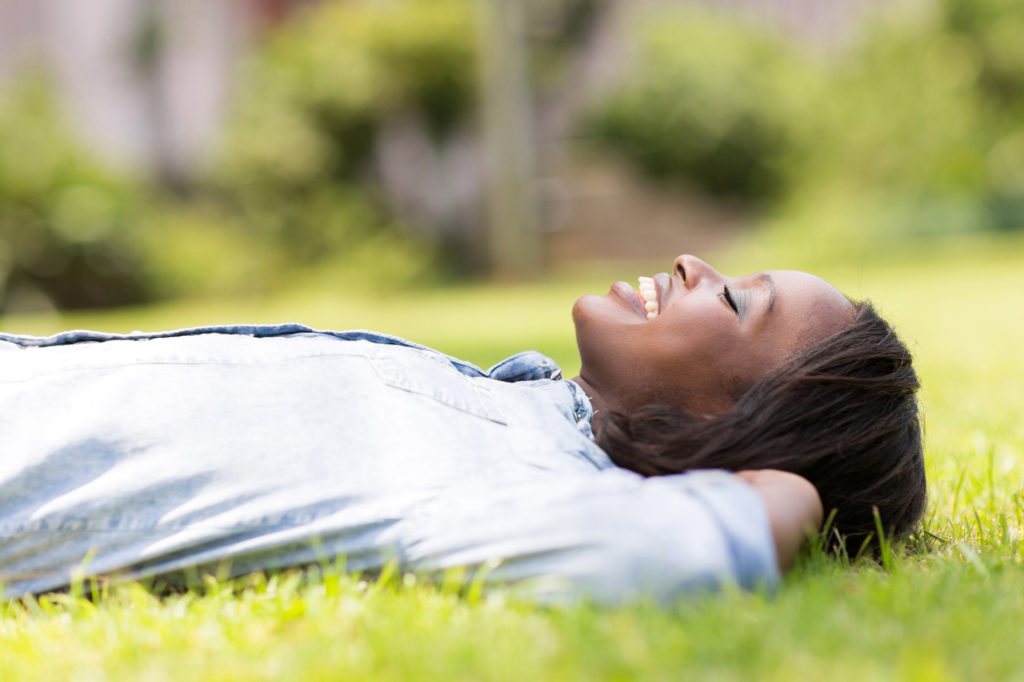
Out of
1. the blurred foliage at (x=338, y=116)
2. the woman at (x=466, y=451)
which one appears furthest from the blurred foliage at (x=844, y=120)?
the woman at (x=466, y=451)

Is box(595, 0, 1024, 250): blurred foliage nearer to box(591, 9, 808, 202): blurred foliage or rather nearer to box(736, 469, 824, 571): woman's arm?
box(591, 9, 808, 202): blurred foliage

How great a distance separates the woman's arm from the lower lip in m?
0.63

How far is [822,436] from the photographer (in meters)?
1.93

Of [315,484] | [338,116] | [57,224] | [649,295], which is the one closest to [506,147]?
[338,116]

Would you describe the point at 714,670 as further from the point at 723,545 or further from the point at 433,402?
the point at 433,402

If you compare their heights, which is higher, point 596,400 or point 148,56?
point 148,56

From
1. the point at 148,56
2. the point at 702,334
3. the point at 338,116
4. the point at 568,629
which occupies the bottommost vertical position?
the point at 568,629

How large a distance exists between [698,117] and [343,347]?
13.6 meters

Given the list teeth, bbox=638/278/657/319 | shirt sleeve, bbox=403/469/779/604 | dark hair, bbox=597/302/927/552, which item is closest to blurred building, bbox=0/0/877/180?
teeth, bbox=638/278/657/319

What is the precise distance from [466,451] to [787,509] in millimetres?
619

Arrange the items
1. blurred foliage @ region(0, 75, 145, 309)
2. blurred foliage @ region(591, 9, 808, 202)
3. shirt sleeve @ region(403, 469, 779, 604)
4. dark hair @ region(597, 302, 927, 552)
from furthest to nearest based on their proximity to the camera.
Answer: blurred foliage @ region(591, 9, 808, 202)
blurred foliage @ region(0, 75, 145, 309)
dark hair @ region(597, 302, 927, 552)
shirt sleeve @ region(403, 469, 779, 604)

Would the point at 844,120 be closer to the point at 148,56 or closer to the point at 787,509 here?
the point at 148,56

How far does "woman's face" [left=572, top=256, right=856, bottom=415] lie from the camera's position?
2078mm

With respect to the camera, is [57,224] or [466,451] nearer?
[466,451]
